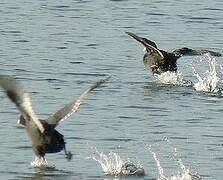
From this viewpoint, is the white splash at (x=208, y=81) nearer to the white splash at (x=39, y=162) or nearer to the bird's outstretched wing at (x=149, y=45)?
the bird's outstretched wing at (x=149, y=45)

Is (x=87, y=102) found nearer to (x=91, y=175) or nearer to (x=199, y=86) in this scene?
(x=199, y=86)

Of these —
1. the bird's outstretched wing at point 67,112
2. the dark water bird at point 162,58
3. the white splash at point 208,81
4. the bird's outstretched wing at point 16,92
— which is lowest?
the white splash at point 208,81

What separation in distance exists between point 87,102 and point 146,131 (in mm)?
2119

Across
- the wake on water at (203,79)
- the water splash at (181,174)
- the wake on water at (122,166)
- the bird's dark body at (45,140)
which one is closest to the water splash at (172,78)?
the wake on water at (203,79)

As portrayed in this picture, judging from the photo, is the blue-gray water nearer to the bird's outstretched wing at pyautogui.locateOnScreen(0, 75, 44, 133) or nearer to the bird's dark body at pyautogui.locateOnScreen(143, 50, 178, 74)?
the bird's dark body at pyautogui.locateOnScreen(143, 50, 178, 74)

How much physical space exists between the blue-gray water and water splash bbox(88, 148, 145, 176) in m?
0.11

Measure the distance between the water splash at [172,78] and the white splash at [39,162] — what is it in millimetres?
6671

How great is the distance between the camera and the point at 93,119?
15734 millimetres

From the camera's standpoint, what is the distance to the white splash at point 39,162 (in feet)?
41.7

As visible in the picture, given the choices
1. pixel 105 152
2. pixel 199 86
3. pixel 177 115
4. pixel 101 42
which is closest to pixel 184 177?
pixel 105 152

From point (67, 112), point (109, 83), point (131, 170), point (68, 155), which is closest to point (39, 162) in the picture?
point (68, 155)

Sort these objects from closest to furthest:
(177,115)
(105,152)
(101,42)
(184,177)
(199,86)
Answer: (184,177) < (105,152) < (177,115) < (199,86) < (101,42)

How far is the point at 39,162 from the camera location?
503 inches

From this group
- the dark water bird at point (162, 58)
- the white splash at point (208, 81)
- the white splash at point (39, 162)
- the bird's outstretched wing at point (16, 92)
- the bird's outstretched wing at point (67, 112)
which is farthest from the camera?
the dark water bird at point (162, 58)
